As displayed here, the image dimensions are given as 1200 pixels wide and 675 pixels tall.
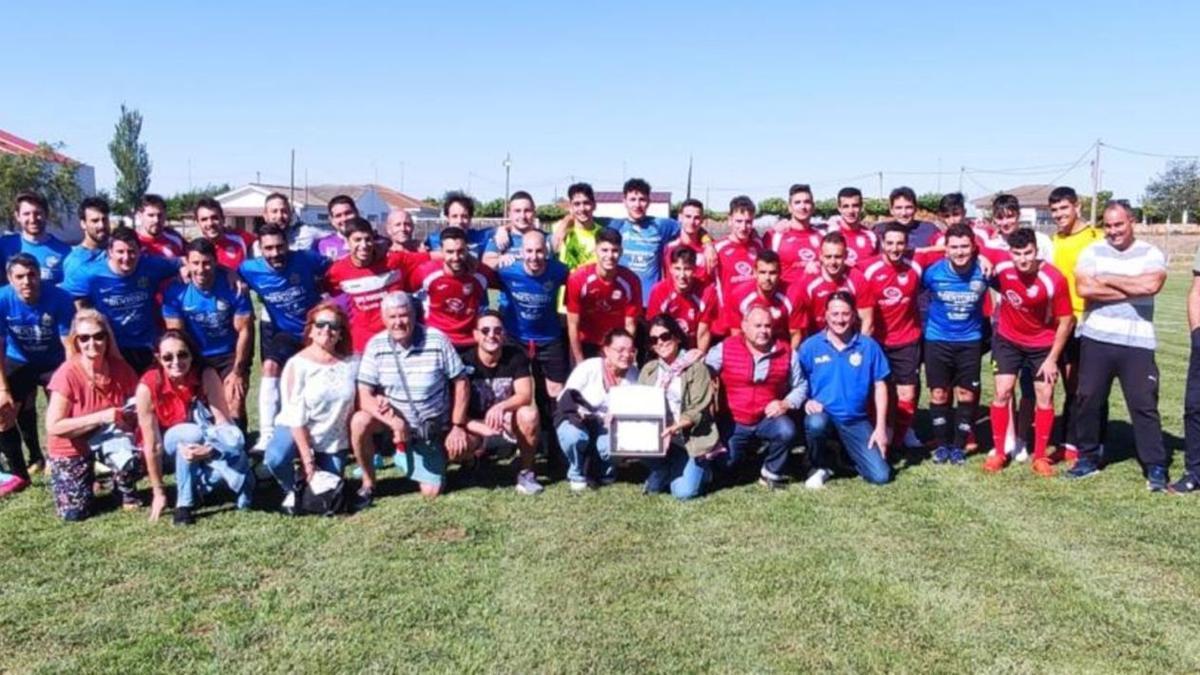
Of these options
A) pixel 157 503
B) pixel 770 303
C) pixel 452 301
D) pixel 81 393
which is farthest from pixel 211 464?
pixel 770 303

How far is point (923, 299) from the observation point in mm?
6895

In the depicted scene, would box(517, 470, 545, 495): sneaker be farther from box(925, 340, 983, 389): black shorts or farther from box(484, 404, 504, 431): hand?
box(925, 340, 983, 389): black shorts

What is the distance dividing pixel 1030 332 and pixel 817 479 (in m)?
1.83

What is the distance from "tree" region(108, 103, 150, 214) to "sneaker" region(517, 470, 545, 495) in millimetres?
64023

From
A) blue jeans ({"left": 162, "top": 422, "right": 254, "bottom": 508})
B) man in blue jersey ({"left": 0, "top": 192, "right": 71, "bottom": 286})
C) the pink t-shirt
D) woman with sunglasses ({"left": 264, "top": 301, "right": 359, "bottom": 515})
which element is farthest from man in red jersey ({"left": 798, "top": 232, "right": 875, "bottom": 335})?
man in blue jersey ({"left": 0, "top": 192, "right": 71, "bottom": 286})

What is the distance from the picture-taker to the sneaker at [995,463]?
6070 mm

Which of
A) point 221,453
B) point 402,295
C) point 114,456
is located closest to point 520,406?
point 402,295

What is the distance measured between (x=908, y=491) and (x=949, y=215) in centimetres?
297

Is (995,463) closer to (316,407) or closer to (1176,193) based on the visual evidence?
(316,407)

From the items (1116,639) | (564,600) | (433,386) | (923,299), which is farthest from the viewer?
(923,299)

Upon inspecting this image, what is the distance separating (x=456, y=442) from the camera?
18.0 ft

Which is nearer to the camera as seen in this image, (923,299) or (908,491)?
(908,491)

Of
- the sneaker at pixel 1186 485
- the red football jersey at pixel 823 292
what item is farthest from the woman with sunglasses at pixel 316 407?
the sneaker at pixel 1186 485

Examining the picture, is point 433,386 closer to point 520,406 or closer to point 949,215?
point 520,406
